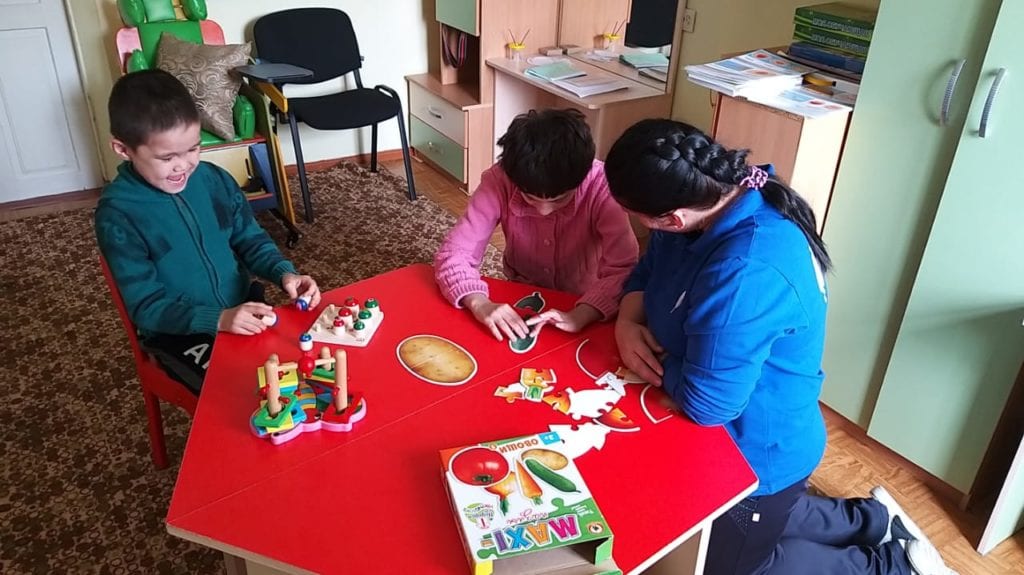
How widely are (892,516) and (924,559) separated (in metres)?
0.15

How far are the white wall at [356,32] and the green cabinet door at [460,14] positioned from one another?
0.26 m

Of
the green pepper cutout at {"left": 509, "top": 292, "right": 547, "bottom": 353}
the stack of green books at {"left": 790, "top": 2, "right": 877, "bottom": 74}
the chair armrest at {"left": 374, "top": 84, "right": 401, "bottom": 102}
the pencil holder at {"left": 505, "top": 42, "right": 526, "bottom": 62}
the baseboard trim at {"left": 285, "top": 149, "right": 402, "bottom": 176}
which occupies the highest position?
the stack of green books at {"left": 790, "top": 2, "right": 877, "bottom": 74}

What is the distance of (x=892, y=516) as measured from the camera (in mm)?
1912

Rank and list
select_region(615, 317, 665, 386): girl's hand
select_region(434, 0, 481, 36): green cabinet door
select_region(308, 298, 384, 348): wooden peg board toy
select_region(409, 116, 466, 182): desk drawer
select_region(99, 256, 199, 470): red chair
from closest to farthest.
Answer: select_region(615, 317, 665, 386): girl's hand
select_region(308, 298, 384, 348): wooden peg board toy
select_region(99, 256, 199, 470): red chair
select_region(434, 0, 481, 36): green cabinet door
select_region(409, 116, 466, 182): desk drawer

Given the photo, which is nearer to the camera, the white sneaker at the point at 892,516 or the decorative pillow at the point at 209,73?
the white sneaker at the point at 892,516

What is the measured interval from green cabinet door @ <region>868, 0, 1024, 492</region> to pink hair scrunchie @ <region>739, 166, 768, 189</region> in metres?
0.86

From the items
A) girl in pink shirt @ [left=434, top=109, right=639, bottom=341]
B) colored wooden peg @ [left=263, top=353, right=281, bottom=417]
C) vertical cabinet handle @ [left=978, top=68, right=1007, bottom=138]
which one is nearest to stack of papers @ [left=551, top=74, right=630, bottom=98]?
girl in pink shirt @ [left=434, top=109, right=639, bottom=341]

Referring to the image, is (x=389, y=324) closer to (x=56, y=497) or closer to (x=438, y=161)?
(x=56, y=497)

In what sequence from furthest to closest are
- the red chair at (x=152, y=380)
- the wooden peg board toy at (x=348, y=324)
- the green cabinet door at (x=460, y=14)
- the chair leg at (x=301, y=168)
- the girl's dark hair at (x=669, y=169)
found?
the green cabinet door at (x=460, y=14), the chair leg at (x=301, y=168), the red chair at (x=152, y=380), the wooden peg board toy at (x=348, y=324), the girl's dark hair at (x=669, y=169)

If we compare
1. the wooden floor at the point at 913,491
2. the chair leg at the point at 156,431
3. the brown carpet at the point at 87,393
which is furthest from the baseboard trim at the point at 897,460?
the chair leg at the point at 156,431

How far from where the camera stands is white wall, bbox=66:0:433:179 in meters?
3.53

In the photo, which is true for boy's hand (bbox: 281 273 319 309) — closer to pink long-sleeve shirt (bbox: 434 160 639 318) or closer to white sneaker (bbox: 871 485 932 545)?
pink long-sleeve shirt (bbox: 434 160 639 318)

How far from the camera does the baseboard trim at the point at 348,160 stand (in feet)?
13.7

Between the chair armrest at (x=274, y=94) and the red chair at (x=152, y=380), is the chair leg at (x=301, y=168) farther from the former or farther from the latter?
the red chair at (x=152, y=380)
